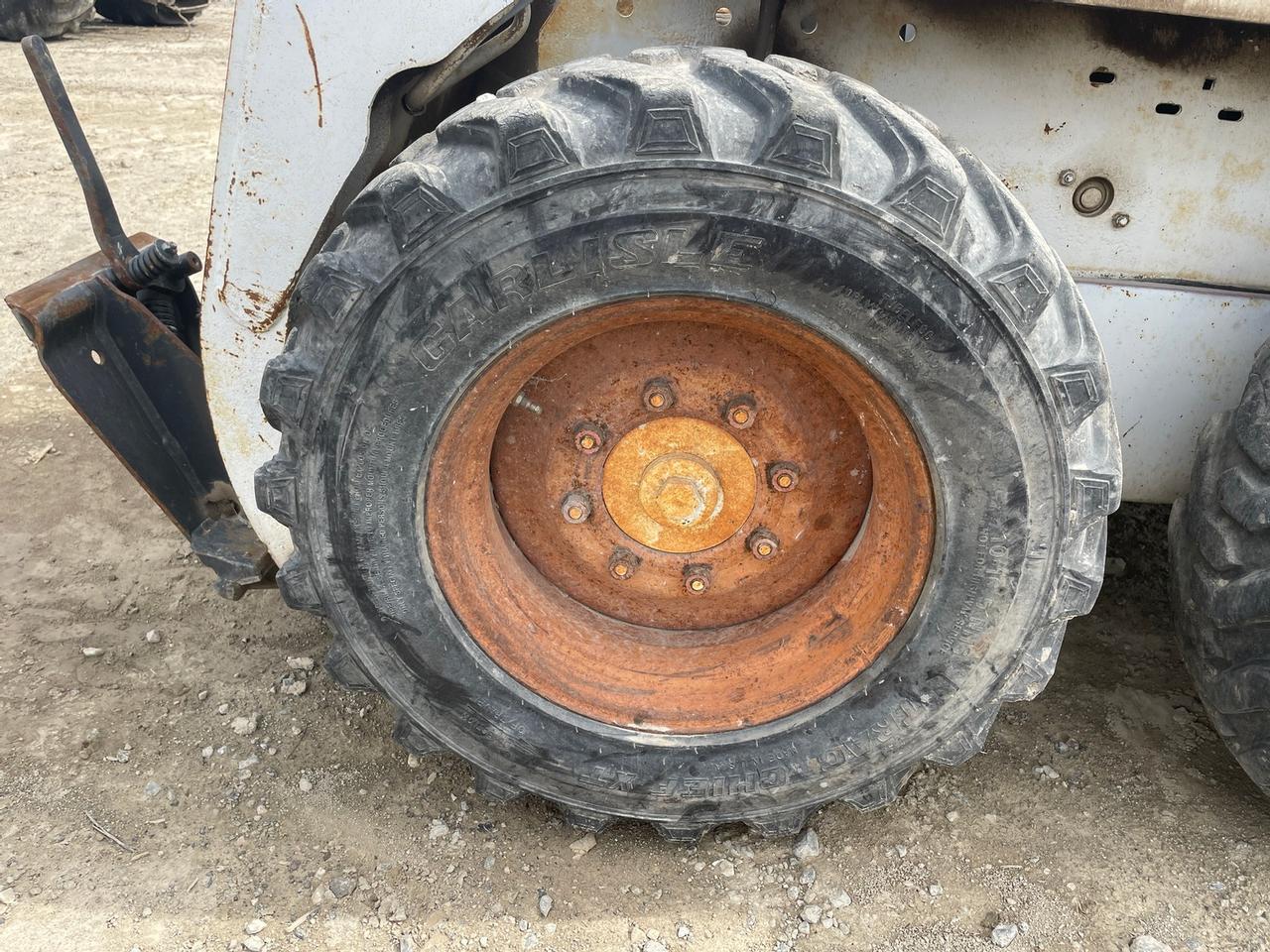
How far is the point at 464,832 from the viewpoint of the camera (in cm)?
218

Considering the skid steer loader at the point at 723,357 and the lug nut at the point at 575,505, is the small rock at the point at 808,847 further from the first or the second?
the lug nut at the point at 575,505

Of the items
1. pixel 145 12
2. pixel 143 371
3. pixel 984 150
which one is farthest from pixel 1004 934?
pixel 145 12

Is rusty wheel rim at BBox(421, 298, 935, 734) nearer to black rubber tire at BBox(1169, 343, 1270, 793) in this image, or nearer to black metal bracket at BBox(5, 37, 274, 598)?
black rubber tire at BBox(1169, 343, 1270, 793)

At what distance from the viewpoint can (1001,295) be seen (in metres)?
1.58

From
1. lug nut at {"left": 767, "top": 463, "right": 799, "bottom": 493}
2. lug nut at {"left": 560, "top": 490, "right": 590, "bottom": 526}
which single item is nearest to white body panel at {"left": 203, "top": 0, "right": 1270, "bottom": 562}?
lug nut at {"left": 560, "top": 490, "right": 590, "bottom": 526}

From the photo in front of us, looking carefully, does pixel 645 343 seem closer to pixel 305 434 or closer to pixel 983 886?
→ pixel 305 434

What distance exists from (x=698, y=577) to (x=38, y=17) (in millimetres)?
11702

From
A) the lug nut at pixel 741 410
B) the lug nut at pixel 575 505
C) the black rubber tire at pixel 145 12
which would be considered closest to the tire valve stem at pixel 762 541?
the lug nut at pixel 741 410

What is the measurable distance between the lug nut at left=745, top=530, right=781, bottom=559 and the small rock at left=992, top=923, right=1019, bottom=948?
2.87ft

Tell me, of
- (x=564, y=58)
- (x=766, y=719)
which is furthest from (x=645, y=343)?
(x=766, y=719)

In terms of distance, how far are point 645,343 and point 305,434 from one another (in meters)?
0.66

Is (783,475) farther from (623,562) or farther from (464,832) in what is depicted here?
(464,832)

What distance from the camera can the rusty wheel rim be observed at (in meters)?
1.90

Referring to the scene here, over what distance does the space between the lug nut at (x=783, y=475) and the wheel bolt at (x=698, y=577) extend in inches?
9.7
